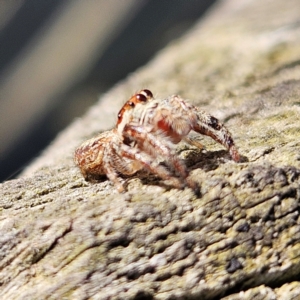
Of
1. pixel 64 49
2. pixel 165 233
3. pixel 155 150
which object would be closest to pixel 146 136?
pixel 155 150

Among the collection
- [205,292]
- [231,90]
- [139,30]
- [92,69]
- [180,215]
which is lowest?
[205,292]

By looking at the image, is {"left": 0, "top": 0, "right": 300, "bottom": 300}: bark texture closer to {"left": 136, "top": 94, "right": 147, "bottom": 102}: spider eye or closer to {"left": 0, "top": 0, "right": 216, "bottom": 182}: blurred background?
{"left": 136, "top": 94, "right": 147, "bottom": 102}: spider eye

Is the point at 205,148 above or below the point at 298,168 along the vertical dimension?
above

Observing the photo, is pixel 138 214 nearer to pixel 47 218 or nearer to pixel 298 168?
pixel 47 218

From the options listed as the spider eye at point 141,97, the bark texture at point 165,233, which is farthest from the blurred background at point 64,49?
the bark texture at point 165,233

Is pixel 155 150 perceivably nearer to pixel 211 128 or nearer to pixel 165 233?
pixel 211 128

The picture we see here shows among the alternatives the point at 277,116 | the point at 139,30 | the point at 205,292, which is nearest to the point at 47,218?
the point at 205,292

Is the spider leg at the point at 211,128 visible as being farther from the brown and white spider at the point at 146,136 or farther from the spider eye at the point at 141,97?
the spider eye at the point at 141,97
